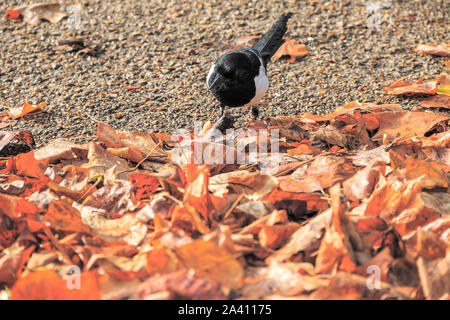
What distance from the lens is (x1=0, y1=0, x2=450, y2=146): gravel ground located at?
9.90 feet

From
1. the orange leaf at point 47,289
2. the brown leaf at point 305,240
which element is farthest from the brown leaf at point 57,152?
the brown leaf at point 305,240

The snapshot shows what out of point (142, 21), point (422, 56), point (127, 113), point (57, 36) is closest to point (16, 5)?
point (57, 36)

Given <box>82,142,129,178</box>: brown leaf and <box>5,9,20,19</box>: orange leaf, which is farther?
<box>5,9,20,19</box>: orange leaf

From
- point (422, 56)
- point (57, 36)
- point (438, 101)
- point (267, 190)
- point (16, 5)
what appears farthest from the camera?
point (16, 5)

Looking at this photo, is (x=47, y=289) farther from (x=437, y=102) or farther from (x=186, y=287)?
(x=437, y=102)

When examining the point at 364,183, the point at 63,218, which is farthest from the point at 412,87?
the point at 63,218

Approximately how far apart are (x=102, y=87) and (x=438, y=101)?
2.00 metres

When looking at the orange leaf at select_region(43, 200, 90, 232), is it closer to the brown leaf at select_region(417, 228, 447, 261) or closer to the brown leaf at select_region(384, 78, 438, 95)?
the brown leaf at select_region(417, 228, 447, 261)

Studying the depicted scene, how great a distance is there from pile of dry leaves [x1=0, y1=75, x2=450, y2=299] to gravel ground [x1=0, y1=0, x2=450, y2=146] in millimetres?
1071

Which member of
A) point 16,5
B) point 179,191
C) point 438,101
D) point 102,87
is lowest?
point 179,191

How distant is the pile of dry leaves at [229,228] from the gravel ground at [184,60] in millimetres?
1071

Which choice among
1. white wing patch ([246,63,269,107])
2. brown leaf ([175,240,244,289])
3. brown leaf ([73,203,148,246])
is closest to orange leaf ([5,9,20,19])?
white wing patch ([246,63,269,107])

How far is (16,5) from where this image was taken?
4.37 m

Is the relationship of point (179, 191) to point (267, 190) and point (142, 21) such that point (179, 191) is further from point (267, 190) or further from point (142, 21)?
point (142, 21)
